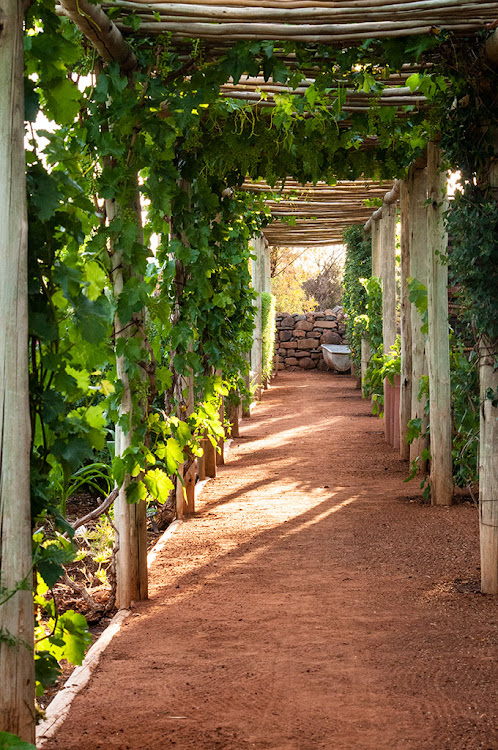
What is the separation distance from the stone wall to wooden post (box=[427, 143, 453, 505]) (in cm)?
1708

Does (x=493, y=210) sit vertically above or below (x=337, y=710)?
above

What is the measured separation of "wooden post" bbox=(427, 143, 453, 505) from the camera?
6156 millimetres

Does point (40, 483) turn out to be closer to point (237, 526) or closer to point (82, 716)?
point (82, 716)

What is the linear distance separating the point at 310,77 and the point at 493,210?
56.5 inches

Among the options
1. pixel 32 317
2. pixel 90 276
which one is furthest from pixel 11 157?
pixel 90 276

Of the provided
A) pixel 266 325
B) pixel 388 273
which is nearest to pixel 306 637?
pixel 388 273

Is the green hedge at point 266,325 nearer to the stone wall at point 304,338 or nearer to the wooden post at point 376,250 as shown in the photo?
the wooden post at point 376,250

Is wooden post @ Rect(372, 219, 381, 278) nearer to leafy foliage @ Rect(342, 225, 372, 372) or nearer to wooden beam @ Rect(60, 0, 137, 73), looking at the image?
leafy foliage @ Rect(342, 225, 372, 372)

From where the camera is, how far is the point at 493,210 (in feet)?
14.0

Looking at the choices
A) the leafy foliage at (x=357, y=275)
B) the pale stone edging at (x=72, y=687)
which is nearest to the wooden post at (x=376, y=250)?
the leafy foliage at (x=357, y=275)

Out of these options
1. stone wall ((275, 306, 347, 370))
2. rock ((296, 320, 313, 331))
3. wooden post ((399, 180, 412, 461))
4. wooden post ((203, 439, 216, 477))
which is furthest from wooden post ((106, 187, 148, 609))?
rock ((296, 320, 313, 331))

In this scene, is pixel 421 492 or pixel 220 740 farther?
pixel 421 492

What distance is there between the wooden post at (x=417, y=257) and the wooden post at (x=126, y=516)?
148 inches

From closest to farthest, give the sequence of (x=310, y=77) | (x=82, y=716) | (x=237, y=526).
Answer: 1. (x=82, y=716)
2. (x=310, y=77)
3. (x=237, y=526)
